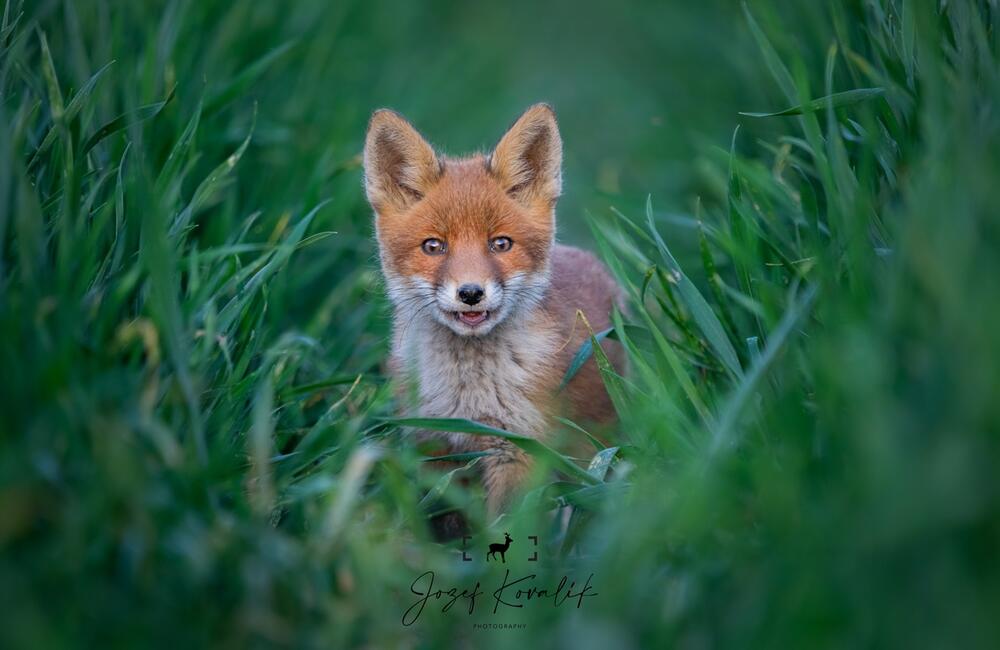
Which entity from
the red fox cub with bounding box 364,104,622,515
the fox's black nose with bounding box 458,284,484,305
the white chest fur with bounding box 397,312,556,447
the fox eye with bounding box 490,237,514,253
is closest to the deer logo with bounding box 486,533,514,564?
the red fox cub with bounding box 364,104,622,515

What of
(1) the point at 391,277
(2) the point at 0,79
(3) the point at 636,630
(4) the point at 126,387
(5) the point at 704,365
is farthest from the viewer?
(1) the point at 391,277

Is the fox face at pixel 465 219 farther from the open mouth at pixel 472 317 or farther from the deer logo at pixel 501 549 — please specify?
the deer logo at pixel 501 549

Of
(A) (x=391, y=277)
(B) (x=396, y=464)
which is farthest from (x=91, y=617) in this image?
(A) (x=391, y=277)

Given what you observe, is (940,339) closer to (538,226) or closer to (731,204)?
(731,204)

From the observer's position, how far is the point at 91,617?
7.05ft

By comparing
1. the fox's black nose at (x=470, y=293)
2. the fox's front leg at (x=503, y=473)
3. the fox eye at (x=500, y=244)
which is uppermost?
the fox eye at (x=500, y=244)

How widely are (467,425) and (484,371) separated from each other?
2.76 ft

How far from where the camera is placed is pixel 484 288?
12.9ft

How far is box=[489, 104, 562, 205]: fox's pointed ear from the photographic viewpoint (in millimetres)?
4355

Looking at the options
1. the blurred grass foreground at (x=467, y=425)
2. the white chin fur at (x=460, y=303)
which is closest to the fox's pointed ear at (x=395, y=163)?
the white chin fur at (x=460, y=303)

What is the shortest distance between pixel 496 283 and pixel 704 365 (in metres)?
0.92

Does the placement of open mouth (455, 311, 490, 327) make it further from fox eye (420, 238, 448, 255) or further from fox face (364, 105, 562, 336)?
fox eye (420, 238, 448, 255)

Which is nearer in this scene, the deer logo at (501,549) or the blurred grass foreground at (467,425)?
the blurred grass foreground at (467,425)

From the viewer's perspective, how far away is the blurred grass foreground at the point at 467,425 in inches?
82.7
